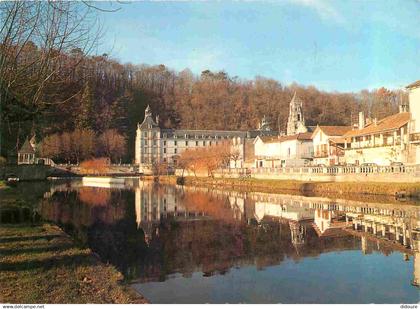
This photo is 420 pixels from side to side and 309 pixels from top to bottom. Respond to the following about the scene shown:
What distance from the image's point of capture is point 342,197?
23.1 metres

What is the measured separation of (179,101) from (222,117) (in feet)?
35.1

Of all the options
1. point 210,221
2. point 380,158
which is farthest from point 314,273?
point 380,158

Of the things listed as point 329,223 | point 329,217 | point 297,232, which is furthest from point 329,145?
point 297,232

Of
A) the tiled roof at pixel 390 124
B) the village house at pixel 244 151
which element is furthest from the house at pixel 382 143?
the village house at pixel 244 151

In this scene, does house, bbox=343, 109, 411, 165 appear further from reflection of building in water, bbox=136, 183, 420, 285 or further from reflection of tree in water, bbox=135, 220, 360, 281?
reflection of tree in water, bbox=135, 220, 360, 281

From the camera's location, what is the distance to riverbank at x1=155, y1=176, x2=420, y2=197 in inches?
811

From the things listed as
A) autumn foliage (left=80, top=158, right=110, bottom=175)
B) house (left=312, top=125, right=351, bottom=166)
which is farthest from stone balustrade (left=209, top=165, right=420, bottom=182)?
autumn foliage (left=80, top=158, right=110, bottom=175)

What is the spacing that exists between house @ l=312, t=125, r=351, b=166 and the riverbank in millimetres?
7461

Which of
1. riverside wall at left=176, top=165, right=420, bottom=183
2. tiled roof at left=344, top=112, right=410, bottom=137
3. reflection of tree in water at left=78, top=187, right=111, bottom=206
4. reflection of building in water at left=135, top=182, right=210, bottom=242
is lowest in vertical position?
reflection of building in water at left=135, top=182, right=210, bottom=242

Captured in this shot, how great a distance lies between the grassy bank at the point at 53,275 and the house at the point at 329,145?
30.4m

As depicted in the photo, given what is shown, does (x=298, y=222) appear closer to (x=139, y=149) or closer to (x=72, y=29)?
(x=72, y=29)

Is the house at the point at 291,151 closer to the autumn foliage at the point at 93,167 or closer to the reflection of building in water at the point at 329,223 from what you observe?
the autumn foliage at the point at 93,167

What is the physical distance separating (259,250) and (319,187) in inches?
677

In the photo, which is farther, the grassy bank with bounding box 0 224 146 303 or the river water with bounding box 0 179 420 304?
the river water with bounding box 0 179 420 304
